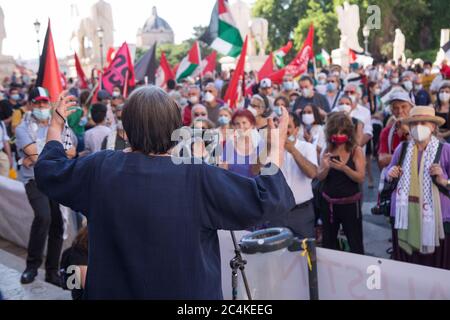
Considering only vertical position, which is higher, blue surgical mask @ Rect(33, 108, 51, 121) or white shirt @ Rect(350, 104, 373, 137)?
blue surgical mask @ Rect(33, 108, 51, 121)

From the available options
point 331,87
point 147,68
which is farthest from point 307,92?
point 147,68

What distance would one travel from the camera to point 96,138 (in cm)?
627

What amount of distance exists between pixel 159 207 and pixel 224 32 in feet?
28.8

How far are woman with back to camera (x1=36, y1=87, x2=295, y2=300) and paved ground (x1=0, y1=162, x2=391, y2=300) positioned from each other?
2957 millimetres

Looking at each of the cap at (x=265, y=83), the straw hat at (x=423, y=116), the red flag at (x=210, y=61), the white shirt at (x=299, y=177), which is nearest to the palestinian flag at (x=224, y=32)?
the cap at (x=265, y=83)

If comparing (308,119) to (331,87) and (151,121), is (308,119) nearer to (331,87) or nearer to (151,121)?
(331,87)

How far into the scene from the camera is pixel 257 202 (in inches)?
72.6

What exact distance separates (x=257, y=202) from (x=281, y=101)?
581 cm

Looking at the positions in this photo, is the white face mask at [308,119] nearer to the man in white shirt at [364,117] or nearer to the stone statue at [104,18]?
the man in white shirt at [364,117]

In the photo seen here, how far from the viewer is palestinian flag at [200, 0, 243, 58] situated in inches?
403

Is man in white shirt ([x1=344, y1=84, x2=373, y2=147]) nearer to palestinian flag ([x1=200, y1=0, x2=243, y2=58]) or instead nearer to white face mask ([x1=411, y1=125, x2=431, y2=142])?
white face mask ([x1=411, y1=125, x2=431, y2=142])

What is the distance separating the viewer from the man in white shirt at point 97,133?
6258mm

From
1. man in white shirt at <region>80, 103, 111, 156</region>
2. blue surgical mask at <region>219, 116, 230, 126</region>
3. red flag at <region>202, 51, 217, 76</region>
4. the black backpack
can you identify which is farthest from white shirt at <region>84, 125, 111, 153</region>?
red flag at <region>202, 51, 217, 76</region>
